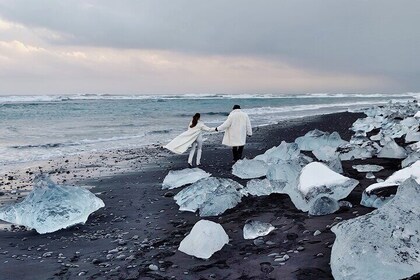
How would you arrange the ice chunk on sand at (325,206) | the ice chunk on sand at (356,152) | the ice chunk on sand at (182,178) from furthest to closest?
the ice chunk on sand at (356,152) < the ice chunk on sand at (182,178) < the ice chunk on sand at (325,206)

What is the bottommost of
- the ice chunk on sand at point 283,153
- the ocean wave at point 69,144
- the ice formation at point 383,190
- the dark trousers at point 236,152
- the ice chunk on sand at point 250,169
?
the ocean wave at point 69,144

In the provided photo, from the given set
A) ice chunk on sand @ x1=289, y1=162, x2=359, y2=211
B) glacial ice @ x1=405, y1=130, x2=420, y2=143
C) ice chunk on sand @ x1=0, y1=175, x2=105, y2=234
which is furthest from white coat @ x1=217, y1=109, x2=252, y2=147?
ice chunk on sand @ x1=289, y1=162, x2=359, y2=211

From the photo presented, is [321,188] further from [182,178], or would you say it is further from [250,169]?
[182,178]

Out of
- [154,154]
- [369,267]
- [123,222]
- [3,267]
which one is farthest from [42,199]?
[154,154]

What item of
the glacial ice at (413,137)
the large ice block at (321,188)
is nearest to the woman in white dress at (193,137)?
the glacial ice at (413,137)

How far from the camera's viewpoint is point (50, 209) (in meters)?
Result: 6.25

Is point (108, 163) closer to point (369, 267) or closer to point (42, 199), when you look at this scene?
point (42, 199)

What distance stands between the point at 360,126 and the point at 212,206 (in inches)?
525

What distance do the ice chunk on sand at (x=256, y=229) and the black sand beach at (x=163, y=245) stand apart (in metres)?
0.09

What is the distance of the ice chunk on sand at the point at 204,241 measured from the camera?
462 cm

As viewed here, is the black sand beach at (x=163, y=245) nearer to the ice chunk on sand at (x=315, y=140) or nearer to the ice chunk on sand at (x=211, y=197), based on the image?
the ice chunk on sand at (x=211, y=197)

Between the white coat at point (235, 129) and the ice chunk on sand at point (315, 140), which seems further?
the white coat at point (235, 129)

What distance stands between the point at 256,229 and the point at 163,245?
1.05 meters

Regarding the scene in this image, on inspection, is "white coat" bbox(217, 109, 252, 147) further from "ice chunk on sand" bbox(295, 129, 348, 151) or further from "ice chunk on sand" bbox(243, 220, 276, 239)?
"ice chunk on sand" bbox(243, 220, 276, 239)
